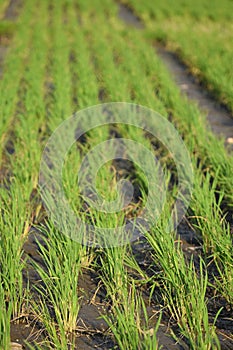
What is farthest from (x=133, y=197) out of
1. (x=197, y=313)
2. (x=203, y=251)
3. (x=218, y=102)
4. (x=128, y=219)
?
(x=218, y=102)

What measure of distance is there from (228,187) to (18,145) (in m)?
1.44

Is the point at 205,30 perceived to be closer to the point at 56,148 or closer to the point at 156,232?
the point at 56,148

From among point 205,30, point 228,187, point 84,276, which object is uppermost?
point 205,30

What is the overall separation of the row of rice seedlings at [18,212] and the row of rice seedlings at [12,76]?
12cm

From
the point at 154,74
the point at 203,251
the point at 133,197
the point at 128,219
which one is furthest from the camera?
the point at 154,74

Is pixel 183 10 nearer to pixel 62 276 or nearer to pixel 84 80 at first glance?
pixel 84 80

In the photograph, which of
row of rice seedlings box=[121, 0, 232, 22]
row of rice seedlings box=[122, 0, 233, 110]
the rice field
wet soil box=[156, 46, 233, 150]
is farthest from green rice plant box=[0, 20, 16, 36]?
row of rice seedlings box=[121, 0, 232, 22]

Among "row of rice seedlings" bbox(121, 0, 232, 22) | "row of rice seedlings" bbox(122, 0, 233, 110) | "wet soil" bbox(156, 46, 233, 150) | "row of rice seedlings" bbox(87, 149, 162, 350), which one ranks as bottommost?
"row of rice seedlings" bbox(87, 149, 162, 350)

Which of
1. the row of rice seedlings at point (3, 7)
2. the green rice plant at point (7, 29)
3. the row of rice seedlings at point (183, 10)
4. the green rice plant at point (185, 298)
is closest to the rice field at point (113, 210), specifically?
the green rice plant at point (185, 298)

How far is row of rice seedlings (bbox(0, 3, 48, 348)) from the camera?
2.11 meters

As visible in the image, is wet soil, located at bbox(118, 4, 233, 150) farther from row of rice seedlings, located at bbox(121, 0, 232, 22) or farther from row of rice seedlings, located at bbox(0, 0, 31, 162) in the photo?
row of rice seedlings, located at bbox(121, 0, 232, 22)

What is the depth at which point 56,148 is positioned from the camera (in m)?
3.64

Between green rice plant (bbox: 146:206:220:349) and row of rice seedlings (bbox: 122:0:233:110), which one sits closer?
green rice plant (bbox: 146:206:220:349)

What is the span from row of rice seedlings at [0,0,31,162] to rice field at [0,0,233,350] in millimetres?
28
